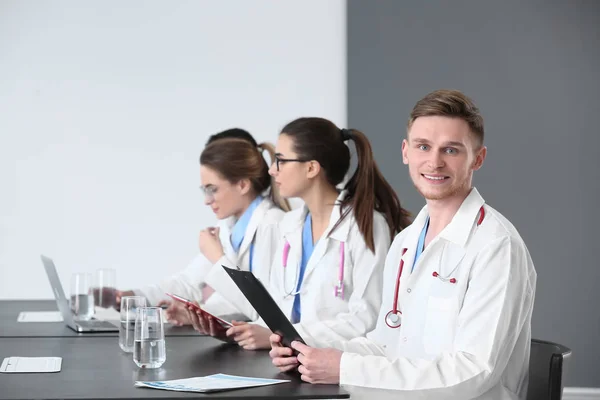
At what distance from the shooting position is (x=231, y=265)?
3.73 meters

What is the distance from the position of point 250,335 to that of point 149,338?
1.50 feet

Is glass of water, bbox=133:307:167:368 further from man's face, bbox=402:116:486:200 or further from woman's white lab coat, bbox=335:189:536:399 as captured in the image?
man's face, bbox=402:116:486:200

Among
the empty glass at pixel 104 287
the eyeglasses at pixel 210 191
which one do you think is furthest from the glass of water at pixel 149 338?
the eyeglasses at pixel 210 191

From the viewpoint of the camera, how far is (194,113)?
5.62 m

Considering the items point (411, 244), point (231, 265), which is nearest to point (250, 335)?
point (411, 244)

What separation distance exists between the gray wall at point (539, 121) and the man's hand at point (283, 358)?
10.0 ft

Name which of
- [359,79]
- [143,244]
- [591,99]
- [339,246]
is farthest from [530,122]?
[143,244]

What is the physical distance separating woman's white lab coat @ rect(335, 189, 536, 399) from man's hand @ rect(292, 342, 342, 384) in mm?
24

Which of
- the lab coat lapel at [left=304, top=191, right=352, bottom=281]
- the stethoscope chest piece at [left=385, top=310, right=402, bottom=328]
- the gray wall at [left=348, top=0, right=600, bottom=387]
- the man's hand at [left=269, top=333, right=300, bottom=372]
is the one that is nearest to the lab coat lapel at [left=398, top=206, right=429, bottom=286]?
the stethoscope chest piece at [left=385, top=310, right=402, bottom=328]

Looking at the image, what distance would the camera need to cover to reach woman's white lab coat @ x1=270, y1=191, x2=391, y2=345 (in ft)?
9.81

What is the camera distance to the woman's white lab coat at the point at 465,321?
1952 millimetres

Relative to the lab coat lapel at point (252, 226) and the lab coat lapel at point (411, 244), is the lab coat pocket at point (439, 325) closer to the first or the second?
the lab coat lapel at point (411, 244)

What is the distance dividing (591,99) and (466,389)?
3505 millimetres

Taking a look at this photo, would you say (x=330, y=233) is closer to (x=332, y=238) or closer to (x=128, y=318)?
(x=332, y=238)
